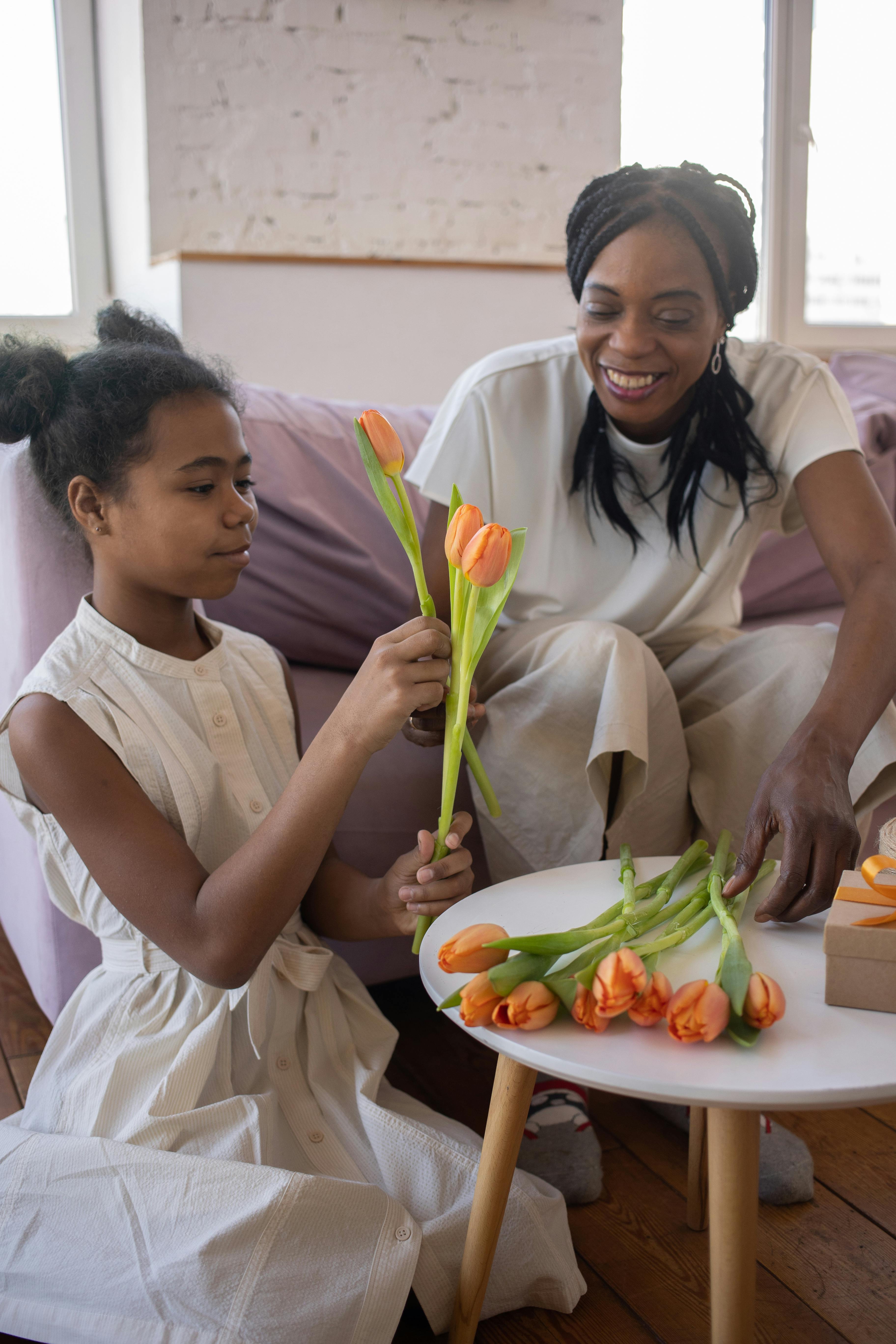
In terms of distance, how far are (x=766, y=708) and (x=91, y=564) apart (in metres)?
0.74

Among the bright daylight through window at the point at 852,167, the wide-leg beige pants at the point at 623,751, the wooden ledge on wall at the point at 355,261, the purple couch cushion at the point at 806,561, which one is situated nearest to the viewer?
the wide-leg beige pants at the point at 623,751

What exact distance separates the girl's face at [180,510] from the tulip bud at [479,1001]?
1.59 ft

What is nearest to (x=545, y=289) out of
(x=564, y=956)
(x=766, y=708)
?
(x=766, y=708)

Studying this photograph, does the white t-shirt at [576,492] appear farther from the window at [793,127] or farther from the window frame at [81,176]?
the window at [793,127]

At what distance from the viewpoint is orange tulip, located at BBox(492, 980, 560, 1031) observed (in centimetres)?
65

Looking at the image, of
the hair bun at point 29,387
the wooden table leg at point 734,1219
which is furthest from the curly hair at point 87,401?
the wooden table leg at point 734,1219

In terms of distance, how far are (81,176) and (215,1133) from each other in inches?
123

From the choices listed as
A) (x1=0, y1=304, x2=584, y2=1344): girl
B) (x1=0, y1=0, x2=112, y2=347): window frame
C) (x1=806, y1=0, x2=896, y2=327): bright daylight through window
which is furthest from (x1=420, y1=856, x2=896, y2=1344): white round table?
(x1=806, y1=0, x2=896, y2=327): bright daylight through window

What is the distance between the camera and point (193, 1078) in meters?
0.93

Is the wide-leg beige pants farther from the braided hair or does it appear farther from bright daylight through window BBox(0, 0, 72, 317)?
bright daylight through window BBox(0, 0, 72, 317)

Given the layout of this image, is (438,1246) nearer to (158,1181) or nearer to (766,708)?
(158,1181)

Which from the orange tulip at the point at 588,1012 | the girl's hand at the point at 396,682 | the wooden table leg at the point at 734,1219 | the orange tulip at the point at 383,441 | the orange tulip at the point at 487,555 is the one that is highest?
the orange tulip at the point at 383,441

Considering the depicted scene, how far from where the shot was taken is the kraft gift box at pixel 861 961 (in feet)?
2.22

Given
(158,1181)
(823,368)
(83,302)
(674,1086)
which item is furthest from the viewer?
(83,302)
